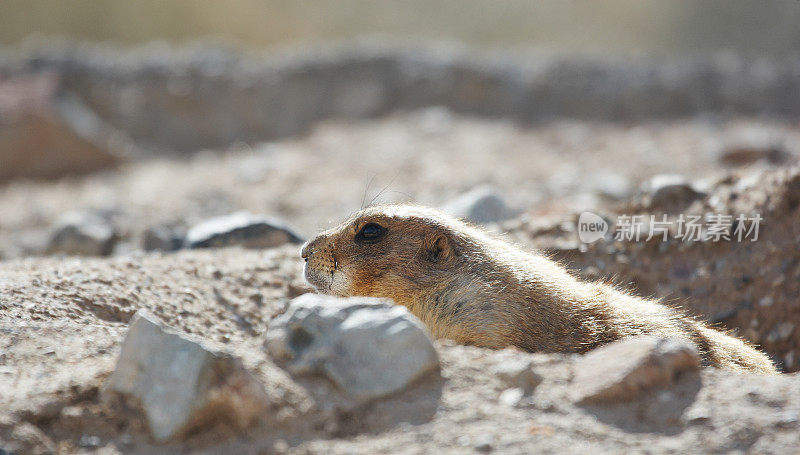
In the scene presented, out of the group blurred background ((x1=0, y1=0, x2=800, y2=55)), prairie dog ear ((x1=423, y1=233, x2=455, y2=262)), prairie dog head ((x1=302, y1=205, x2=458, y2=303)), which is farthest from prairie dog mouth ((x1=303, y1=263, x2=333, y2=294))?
blurred background ((x1=0, y1=0, x2=800, y2=55))

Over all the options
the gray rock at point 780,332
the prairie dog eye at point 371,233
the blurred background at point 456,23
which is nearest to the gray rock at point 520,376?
the prairie dog eye at point 371,233

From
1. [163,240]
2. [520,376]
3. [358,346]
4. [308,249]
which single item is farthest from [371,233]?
[163,240]

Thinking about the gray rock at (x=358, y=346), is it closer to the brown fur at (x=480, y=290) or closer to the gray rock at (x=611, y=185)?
the brown fur at (x=480, y=290)

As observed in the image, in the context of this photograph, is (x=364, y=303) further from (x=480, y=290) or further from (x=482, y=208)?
(x=482, y=208)

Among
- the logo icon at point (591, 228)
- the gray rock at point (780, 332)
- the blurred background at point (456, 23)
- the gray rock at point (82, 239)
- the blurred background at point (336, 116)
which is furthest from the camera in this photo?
the blurred background at point (456, 23)

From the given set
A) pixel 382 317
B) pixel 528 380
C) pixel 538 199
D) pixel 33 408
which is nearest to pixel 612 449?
pixel 528 380

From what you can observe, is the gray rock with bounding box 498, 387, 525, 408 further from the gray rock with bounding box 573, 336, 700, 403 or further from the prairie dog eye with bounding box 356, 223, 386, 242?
the prairie dog eye with bounding box 356, 223, 386, 242

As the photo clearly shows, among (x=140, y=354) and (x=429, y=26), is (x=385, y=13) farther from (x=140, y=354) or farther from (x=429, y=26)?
(x=140, y=354)
